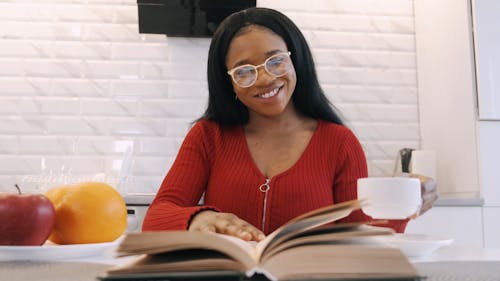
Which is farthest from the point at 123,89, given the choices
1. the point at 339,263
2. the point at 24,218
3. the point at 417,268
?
the point at 339,263

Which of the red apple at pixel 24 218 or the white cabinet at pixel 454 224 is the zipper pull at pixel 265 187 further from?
the white cabinet at pixel 454 224

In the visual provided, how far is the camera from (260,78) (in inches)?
51.2

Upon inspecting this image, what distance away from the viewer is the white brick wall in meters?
2.29

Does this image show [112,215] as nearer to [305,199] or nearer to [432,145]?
[305,199]

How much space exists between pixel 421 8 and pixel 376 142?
2.38ft

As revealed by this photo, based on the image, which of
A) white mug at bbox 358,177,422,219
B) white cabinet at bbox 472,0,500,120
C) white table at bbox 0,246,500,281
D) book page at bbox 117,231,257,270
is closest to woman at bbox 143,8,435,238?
white mug at bbox 358,177,422,219

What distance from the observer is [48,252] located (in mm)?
708

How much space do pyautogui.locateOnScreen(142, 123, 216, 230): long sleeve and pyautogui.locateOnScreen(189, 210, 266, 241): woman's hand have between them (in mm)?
150

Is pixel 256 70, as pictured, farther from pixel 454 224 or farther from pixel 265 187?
pixel 454 224

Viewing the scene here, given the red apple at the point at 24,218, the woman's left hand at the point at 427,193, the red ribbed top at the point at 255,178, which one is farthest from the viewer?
the red ribbed top at the point at 255,178

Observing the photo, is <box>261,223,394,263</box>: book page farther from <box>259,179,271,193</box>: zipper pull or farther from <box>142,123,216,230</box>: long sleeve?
<box>259,179,271,193</box>: zipper pull

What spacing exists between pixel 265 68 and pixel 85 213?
68cm

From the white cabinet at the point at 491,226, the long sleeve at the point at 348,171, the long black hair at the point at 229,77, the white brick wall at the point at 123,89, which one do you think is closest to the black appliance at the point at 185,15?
the white brick wall at the point at 123,89

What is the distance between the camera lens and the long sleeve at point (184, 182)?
1.18 meters
